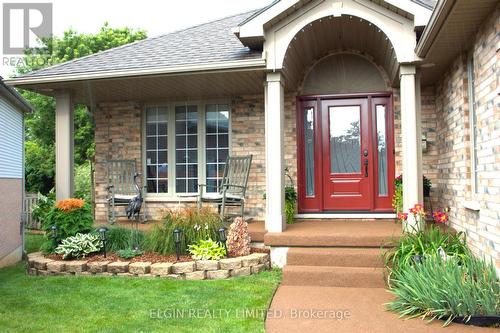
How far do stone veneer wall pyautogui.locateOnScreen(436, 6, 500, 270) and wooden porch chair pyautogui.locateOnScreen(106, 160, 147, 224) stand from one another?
4934 mm

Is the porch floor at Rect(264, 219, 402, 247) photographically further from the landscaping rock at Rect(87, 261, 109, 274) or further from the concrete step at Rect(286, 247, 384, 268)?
the landscaping rock at Rect(87, 261, 109, 274)

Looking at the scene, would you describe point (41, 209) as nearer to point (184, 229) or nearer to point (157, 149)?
point (157, 149)

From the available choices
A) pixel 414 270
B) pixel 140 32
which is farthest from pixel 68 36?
pixel 414 270

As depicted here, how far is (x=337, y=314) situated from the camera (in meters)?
3.99

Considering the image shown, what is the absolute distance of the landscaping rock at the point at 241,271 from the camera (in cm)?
528

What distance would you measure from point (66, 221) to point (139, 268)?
1.56 metres

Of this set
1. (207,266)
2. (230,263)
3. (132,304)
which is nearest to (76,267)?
(132,304)

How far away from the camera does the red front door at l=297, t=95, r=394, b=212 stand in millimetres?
7289

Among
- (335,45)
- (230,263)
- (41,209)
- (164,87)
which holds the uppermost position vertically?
(335,45)

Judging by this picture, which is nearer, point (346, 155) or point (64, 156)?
point (64, 156)

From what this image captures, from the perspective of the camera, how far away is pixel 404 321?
376 centimetres

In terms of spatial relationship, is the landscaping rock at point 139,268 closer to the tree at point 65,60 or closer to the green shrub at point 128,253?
the green shrub at point 128,253

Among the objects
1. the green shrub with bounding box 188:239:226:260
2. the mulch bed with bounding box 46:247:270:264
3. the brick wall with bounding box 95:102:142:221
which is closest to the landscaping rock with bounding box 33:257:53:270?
the mulch bed with bounding box 46:247:270:264

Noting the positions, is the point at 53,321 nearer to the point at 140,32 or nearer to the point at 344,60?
the point at 344,60
